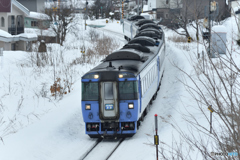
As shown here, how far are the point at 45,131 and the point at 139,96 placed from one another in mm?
3627

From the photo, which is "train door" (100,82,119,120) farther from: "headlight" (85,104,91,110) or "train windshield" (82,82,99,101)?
"headlight" (85,104,91,110)

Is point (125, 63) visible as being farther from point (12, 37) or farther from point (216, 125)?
point (12, 37)

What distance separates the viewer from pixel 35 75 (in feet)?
82.8

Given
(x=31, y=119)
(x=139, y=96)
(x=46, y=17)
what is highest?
(x=46, y=17)

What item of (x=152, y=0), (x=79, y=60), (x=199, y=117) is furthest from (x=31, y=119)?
(x=152, y=0)

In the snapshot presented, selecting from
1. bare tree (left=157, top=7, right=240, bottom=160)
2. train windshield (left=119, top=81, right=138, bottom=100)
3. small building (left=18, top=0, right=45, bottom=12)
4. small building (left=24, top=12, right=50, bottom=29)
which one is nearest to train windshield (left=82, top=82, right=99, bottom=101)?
train windshield (left=119, top=81, right=138, bottom=100)

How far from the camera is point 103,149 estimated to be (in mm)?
12945

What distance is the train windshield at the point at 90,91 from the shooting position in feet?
43.3

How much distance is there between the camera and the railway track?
12180 mm

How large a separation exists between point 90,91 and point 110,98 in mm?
716

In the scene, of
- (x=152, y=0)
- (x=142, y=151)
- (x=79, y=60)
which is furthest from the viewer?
(x=152, y=0)

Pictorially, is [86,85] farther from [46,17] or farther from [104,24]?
[104,24]

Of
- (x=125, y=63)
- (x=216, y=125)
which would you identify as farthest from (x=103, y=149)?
(x=216, y=125)

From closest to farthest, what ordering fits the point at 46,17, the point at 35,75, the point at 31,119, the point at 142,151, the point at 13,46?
1. the point at 142,151
2. the point at 31,119
3. the point at 35,75
4. the point at 13,46
5. the point at 46,17
